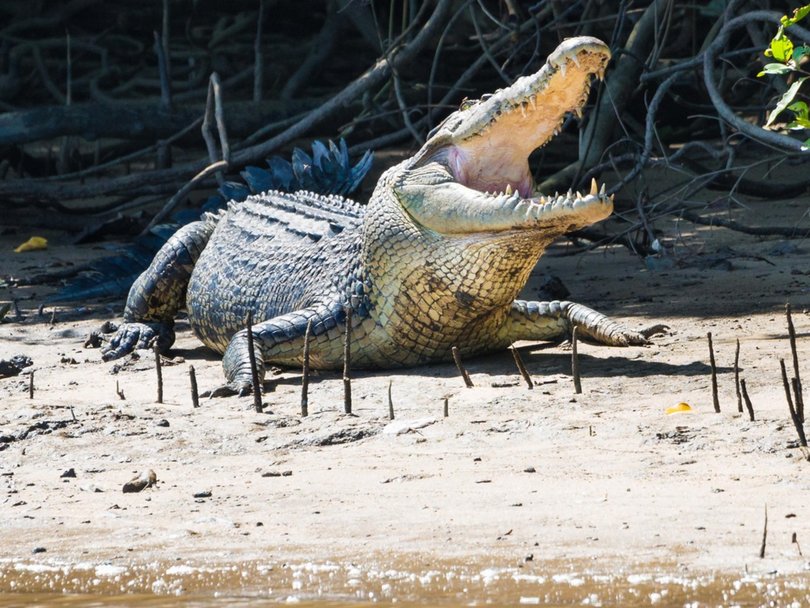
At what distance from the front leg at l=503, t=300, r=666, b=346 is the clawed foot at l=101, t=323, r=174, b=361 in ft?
6.45

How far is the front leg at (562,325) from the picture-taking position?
6.41 m

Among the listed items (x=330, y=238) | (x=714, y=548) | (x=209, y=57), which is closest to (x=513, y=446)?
(x=714, y=548)

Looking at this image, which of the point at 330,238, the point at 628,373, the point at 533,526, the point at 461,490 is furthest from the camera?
the point at 330,238

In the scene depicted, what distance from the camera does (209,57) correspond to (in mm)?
12672

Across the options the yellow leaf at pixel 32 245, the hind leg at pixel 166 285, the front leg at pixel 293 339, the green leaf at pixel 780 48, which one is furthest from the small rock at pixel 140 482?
the yellow leaf at pixel 32 245

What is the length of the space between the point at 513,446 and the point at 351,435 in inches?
24.0

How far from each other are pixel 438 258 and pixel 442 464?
172 centimetres

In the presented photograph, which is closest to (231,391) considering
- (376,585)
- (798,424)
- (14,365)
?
(14,365)

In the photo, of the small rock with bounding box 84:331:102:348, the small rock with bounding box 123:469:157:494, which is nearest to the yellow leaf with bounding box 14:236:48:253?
the small rock with bounding box 84:331:102:348

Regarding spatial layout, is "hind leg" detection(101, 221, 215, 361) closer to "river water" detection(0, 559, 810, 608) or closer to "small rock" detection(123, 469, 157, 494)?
"small rock" detection(123, 469, 157, 494)

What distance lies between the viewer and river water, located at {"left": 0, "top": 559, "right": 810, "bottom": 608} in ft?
10.8

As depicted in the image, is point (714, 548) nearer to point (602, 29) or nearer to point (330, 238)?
point (330, 238)

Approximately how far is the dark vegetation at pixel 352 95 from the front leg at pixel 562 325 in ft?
3.47

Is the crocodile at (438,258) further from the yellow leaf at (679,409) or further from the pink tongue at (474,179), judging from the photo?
the yellow leaf at (679,409)
